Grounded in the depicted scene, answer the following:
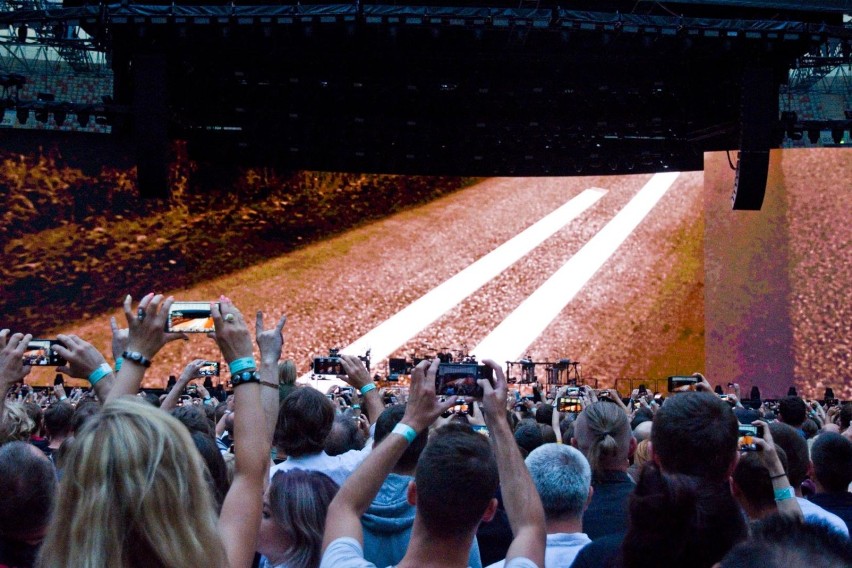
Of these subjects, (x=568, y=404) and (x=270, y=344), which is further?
(x=568, y=404)

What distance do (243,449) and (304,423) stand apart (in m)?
1.62

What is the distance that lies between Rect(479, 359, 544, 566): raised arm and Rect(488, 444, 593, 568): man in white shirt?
2.03ft

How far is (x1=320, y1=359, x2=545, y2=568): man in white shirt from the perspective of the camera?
1.98 m

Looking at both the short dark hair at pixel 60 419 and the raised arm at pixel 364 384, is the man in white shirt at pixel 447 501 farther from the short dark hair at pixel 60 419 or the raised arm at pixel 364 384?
the short dark hair at pixel 60 419

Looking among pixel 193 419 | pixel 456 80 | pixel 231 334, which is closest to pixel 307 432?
pixel 193 419

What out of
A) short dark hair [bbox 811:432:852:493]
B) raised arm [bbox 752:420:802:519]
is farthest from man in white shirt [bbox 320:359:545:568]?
short dark hair [bbox 811:432:852:493]

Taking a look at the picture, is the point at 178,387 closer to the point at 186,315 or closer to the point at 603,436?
the point at 186,315

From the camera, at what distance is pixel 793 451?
11.6 ft

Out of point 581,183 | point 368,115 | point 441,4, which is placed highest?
point 441,4

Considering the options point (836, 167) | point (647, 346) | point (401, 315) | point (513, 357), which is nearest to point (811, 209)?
point (836, 167)

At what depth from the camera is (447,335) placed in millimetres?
17609

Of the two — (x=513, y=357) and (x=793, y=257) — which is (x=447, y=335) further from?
(x=793, y=257)

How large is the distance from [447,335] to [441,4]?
633cm

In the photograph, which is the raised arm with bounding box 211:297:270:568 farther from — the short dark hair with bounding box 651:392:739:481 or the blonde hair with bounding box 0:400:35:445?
the blonde hair with bounding box 0:400:35:445
